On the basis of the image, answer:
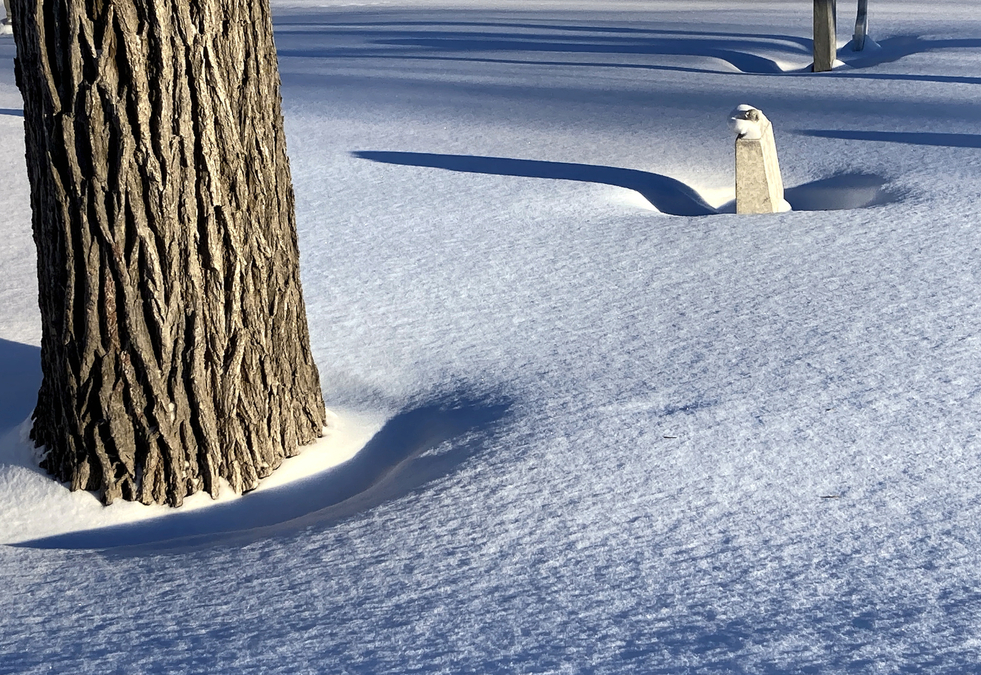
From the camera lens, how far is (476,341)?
3145 millimetres

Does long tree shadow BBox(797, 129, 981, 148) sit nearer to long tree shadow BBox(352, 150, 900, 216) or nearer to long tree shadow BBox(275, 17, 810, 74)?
long tree shadow BBox(352, 150, 900, 216)

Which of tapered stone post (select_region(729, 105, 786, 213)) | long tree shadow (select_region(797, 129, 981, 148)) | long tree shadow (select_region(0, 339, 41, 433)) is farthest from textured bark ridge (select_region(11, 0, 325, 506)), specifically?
long tree shadow (select_region(797, 129, 981, 148))

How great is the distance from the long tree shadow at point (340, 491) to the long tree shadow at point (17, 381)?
72 cm

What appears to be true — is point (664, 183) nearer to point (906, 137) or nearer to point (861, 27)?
point (906, 137)

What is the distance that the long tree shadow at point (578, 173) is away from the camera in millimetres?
5059

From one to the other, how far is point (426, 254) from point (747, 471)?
222 cm

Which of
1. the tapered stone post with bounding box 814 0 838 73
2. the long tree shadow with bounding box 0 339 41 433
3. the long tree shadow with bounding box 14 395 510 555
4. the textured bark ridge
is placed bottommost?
the long tree shadow with bounding box 14 395 510 555

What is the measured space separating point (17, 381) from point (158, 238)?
115 centimetres

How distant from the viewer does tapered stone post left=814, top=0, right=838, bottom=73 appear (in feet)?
27.2

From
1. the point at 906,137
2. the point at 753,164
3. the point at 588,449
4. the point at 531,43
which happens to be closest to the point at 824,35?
the point at 906,137

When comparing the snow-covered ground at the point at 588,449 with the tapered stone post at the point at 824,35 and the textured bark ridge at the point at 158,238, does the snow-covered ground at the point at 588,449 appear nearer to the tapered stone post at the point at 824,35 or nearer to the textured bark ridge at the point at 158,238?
the textured bark ridge at the point at 158,238

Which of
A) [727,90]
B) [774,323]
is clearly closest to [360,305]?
[774,323]

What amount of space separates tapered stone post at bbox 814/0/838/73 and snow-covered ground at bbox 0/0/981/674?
3.04 metres

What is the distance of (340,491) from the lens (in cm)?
242
